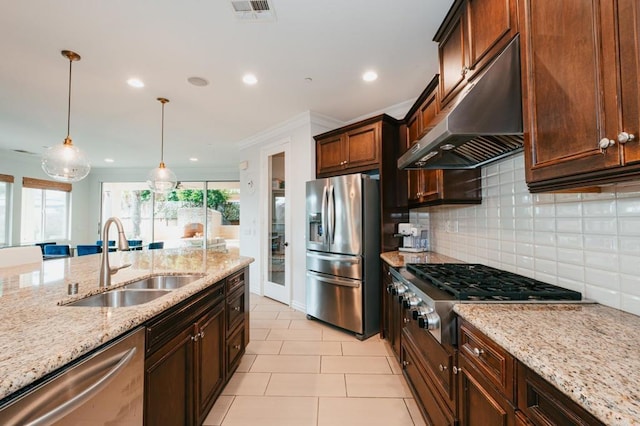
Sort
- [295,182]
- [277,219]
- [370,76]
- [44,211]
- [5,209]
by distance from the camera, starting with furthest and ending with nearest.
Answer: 1. [44,211]
2. [5,209]
3. [277,219]
4. [295,182]
5. [370,76]

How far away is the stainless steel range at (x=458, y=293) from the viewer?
122 centimetres

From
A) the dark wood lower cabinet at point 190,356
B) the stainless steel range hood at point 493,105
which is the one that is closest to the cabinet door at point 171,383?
the dark wood lower cabinet at point 190,356

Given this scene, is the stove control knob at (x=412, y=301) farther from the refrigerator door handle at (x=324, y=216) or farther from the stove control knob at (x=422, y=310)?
the refrigerator door handle at (x=324, y=216)

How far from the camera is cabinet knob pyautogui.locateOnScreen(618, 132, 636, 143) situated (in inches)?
29.8

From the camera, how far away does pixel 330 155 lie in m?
3.57

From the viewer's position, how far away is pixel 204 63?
255cm

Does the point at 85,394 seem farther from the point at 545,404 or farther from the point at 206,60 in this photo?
the point at 206,60

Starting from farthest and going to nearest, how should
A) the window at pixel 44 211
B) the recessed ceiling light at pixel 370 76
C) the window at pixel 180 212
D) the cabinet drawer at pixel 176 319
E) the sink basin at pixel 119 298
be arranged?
1. the window at pixel 180 212
2. the window at pixel 44 211
3. the recessed ceiling light at pixel 370 76
4. the sink basin at pixel 119 298
5. the cabinet drawer at pixel 176 319

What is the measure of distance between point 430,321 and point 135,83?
3.48 m

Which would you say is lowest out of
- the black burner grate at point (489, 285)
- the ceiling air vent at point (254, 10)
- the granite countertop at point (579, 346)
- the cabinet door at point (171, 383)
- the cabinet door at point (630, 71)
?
the cabinet door at point (171, 383)

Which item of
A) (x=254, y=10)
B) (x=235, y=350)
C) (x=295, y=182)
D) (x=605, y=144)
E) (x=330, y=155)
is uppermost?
(x=254, y=10)

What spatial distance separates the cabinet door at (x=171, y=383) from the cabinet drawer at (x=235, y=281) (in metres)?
0.60

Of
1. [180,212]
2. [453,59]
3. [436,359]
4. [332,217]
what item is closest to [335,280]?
[332,217]

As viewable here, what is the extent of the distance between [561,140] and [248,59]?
7.94 ft
